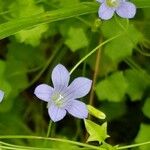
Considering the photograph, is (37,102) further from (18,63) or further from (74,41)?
(74,41)

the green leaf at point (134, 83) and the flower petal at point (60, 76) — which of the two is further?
the green leaf at point (134, 83)

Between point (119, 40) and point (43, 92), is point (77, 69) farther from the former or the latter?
point (43, 92)

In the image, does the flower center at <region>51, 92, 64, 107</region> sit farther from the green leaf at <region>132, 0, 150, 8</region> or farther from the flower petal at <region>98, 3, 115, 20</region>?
the green leaf at <region>132, 0, 150, 8</region>

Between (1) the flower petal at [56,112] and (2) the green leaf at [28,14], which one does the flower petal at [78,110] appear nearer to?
(1) the flower petal at [56,112]

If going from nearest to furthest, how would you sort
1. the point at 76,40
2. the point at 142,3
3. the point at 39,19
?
the point at 39,19 → the point at 142,3 → the point at 76,40

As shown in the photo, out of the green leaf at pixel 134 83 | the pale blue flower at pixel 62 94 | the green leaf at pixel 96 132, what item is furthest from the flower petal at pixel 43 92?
the green leaf at pixel 134 83

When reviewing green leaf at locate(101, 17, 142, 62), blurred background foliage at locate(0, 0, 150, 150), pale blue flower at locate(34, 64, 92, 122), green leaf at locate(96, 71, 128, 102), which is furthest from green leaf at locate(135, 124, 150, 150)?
pale blue flower at locate(34, 64, 92, 122)

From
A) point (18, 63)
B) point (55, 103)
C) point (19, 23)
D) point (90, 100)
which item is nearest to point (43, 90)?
point (55, 103)

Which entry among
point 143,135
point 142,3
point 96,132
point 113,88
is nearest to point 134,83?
point 113,88
